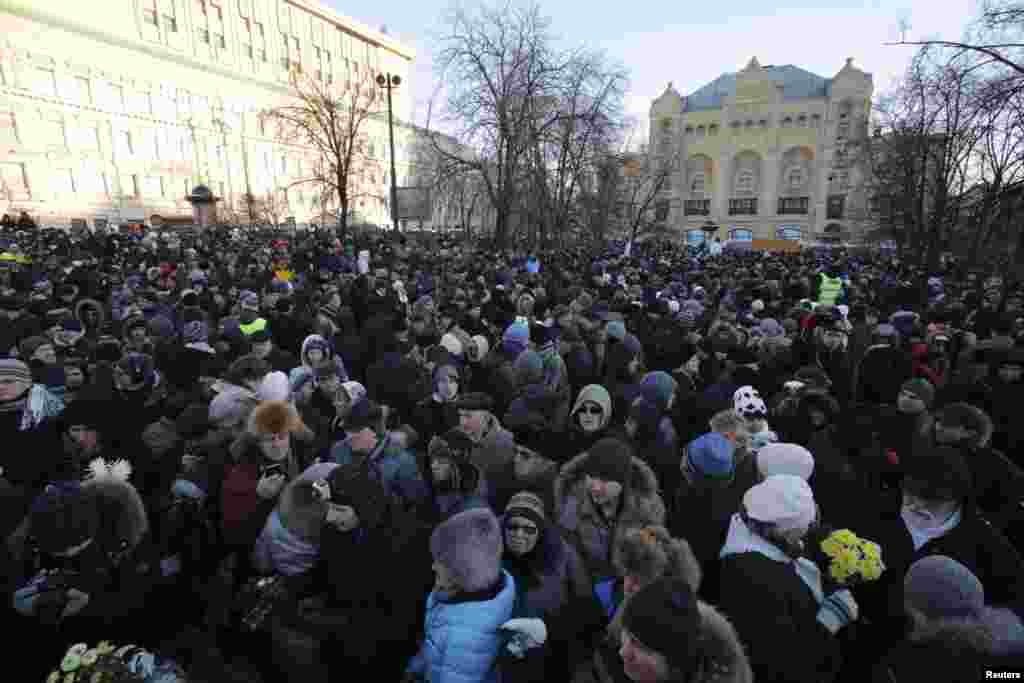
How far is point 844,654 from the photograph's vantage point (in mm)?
2268

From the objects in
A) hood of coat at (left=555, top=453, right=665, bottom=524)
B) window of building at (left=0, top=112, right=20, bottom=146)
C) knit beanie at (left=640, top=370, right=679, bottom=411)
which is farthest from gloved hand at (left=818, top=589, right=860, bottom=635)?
window of building at (left=0, top=112, right=20, bottom=146)

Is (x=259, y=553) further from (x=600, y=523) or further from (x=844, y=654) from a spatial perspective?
(x=844, y=654)

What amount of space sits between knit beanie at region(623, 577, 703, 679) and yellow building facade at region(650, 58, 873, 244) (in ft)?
186

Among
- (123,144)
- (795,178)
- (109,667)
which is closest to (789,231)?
(795,178)

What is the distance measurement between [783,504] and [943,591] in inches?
20.6

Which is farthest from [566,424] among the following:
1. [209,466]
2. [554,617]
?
[209,466]

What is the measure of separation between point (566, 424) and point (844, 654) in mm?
2057

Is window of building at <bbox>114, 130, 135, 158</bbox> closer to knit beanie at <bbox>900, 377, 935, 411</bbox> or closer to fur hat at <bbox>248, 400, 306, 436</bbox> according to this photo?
fur hat at <bbox>248, 400, 306, 436</bbox>

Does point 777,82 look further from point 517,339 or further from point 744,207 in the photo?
point 517,339

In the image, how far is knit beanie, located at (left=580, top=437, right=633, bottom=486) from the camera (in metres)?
2.48

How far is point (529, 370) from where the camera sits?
489cm

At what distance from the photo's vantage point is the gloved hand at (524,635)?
6.09 feet

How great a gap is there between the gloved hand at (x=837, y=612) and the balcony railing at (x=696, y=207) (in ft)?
223

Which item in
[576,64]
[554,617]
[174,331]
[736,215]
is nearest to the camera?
[554,617]
